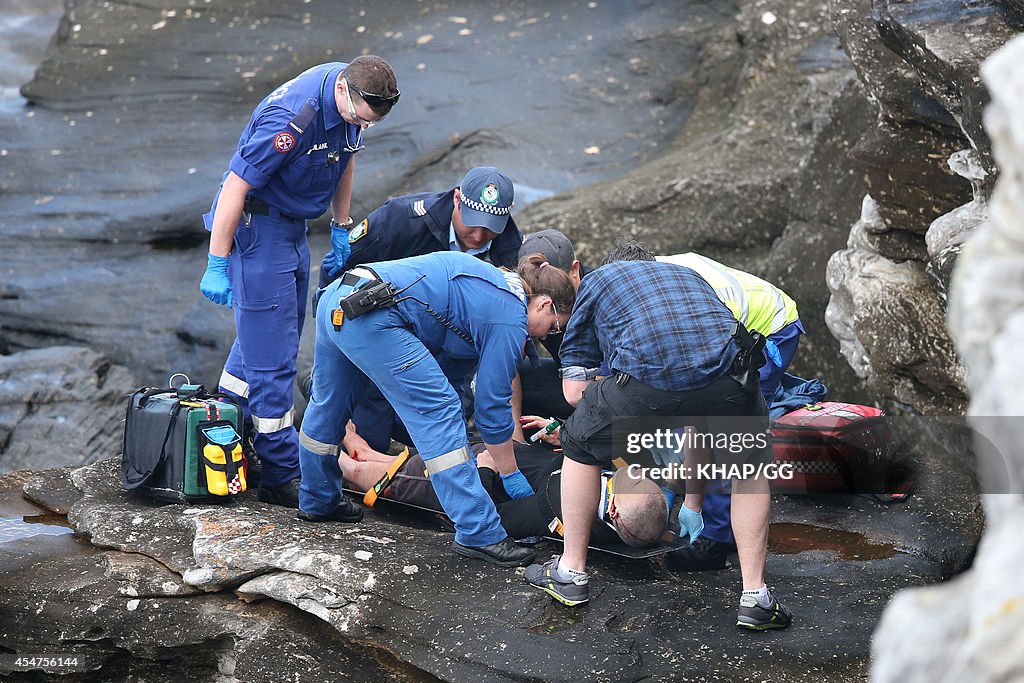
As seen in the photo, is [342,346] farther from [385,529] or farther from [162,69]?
[162,69]

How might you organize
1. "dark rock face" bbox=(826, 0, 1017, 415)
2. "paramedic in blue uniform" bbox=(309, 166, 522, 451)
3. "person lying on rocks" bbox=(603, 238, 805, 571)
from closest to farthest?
1. "person lying on rocks" bbox=(603, 238, 805, 571)
2. "dark rock face" bbox=(826, 0, 1017, 415)
3. "paramedic in blue uniform" bbox=(309, 166, 522, 451)

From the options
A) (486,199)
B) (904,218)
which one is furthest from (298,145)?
(904,218)

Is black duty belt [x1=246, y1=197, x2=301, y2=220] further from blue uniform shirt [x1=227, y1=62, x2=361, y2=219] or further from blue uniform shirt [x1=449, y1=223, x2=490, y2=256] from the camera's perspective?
blue uniform shirt [x1=449, y1=223, x2=490, y2=256]

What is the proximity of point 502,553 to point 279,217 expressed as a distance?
1827 mm

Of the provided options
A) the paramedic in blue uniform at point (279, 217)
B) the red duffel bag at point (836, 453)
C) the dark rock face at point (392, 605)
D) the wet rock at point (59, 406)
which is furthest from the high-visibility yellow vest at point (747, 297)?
the wet rock at point (59, 406)

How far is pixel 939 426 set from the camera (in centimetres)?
580

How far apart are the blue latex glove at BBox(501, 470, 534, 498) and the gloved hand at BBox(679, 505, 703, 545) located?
66 cm

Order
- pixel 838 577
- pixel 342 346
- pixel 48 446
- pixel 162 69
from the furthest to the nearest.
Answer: pixel 162 69 < pixel 48 446 < pixel 838 577 < pixel 342 346

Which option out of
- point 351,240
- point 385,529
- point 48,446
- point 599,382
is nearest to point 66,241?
point 48,446

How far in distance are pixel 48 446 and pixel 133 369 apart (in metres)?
1.24

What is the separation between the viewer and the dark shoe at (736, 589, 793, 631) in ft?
12.7

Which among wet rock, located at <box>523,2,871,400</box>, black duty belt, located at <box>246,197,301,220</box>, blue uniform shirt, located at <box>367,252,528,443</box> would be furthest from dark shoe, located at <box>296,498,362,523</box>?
wet rock, located at <box>523,2,871,400</box>

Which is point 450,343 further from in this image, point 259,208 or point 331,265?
point 331,265

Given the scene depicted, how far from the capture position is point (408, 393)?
4.22 meters
